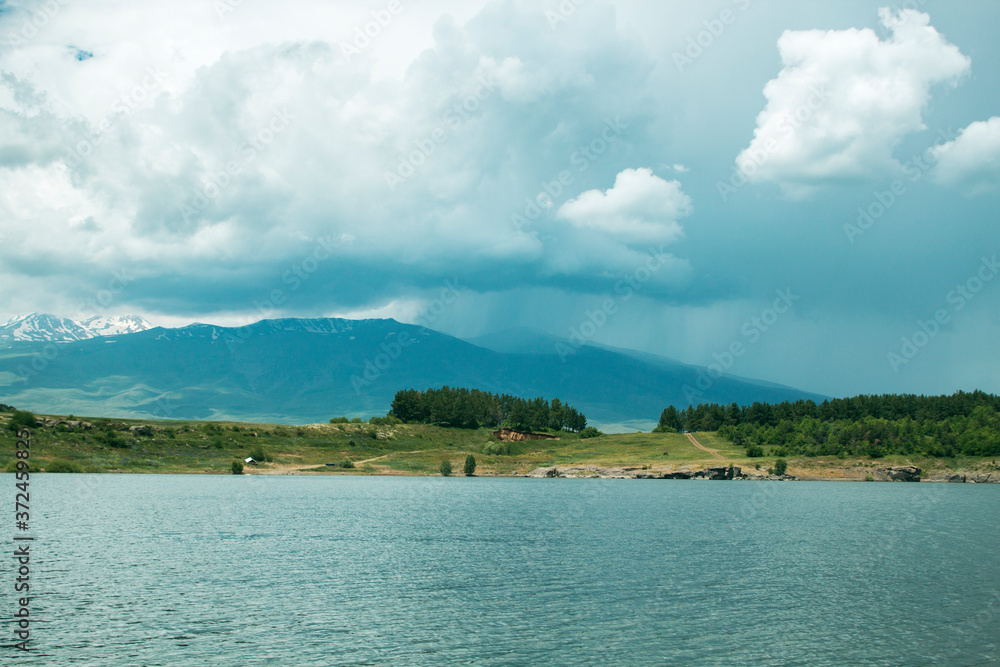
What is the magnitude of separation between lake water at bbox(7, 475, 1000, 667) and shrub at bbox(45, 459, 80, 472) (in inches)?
3294

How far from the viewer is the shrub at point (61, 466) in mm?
171250

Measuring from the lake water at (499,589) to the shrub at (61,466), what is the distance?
8367cm

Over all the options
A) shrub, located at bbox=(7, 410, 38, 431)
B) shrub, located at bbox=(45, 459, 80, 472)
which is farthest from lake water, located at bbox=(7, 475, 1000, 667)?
shrub, located at bbox=(7, 410, 38, 431)

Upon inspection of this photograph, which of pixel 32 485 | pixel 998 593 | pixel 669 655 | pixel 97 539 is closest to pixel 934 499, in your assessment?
pixel 998 593

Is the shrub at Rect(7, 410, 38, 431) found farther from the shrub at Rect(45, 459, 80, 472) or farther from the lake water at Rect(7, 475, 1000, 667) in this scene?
the lake water at Rect(7, 475, 1000, 667)

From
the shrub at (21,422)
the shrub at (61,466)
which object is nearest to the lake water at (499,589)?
the shrub at (61,466)

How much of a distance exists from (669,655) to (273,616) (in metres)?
21.9

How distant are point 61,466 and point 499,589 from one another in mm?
160023

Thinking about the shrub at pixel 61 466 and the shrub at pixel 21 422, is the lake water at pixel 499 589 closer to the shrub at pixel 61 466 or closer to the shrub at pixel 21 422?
the shrub at pixel 61 466

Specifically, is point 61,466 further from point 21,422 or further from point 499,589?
point 499,589

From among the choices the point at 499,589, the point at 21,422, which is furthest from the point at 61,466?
the point at 499,589

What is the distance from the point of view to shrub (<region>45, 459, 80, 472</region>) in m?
171

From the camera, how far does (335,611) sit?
142 ft

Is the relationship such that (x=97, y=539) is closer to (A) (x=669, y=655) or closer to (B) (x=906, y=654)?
(A) (x=669, y=655)
